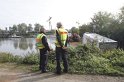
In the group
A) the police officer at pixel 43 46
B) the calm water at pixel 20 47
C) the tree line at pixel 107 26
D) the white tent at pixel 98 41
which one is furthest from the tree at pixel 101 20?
the police officer at pixel 43 46

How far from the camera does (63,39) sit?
1156 centimetres

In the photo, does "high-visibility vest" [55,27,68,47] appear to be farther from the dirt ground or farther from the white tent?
the white tent

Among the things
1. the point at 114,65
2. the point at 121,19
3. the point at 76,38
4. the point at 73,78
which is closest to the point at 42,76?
the point at 73,78

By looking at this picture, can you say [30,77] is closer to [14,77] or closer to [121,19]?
[14,77]

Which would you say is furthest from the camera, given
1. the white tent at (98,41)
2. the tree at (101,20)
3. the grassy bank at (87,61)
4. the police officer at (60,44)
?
the tree at (101,20)

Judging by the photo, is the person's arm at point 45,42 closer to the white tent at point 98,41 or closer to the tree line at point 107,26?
the white tent at point 98,41

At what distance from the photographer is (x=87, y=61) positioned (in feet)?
42.7

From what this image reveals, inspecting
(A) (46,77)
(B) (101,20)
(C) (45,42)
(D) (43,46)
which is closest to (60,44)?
(C) (45,42)

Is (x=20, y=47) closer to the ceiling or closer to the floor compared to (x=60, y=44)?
closer to the floor

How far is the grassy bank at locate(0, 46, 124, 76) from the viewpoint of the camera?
38.7 ft

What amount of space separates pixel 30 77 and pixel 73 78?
1624 millimetres

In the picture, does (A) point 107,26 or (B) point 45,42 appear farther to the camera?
(A) point 107,26

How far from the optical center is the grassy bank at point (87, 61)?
38.7 ft

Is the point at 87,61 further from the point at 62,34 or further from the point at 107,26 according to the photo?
the point at 107,26
